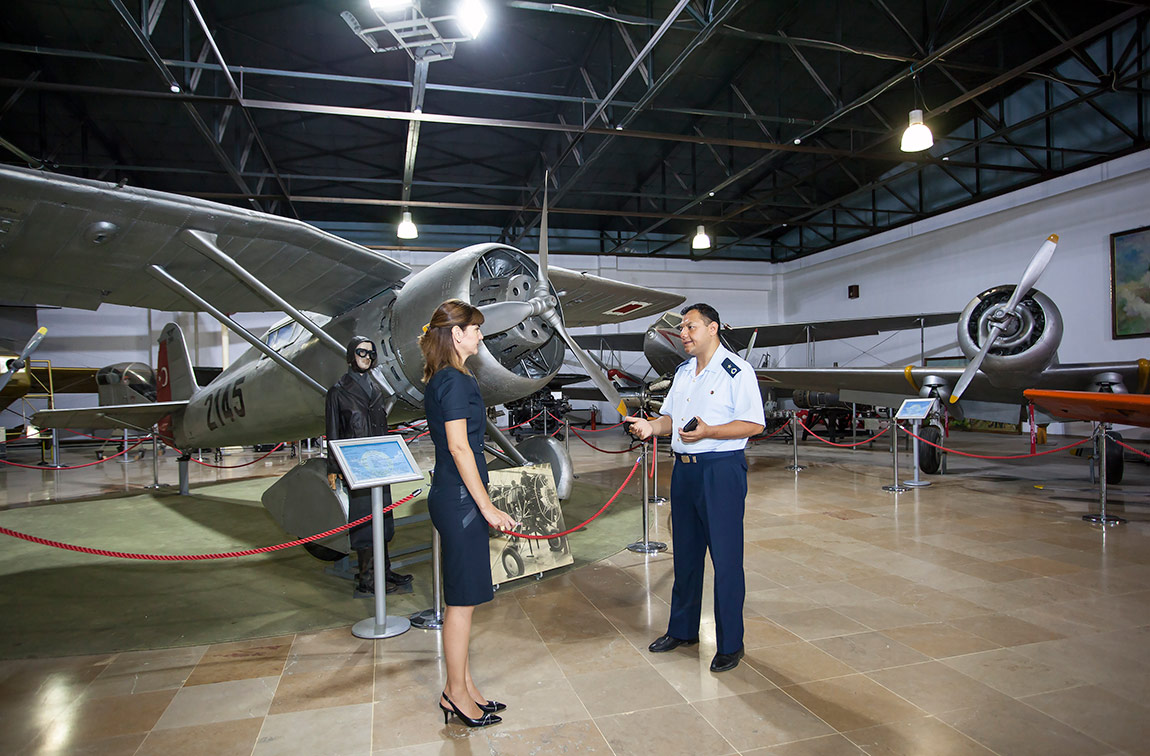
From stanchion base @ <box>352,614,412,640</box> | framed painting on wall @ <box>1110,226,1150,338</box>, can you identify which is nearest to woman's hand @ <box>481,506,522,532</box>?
stanchion base @ <box>352,614,412,640</box>

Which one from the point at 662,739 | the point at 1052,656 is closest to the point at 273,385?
the point at 662,739

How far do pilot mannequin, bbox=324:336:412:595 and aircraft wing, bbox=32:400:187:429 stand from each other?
480cm

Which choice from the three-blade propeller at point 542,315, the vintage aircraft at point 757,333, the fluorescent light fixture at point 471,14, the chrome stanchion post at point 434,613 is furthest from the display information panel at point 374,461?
the vintage aircraft at point 757,333

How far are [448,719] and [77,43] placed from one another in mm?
13068

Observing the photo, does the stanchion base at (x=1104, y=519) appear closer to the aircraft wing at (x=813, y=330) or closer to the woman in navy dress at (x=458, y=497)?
the woman in navy dress at (x=458, y=497)

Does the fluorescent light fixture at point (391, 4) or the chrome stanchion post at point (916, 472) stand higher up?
the fluorescent light fixture at point (391, 4)

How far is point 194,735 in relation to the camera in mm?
2576

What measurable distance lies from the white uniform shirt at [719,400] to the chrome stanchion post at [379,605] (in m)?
1.83

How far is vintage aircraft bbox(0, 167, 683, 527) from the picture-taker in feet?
14.4

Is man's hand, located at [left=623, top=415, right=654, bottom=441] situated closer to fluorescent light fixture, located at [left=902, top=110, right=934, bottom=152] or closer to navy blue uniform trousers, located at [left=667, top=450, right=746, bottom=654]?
navy blue uniform trousers, located at [left=667, top=450, right=746, bottom=654]

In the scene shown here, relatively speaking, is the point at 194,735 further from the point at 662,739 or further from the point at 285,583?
the point at 285,583

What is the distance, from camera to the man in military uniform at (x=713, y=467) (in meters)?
3.00

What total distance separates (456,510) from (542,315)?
2.40 m

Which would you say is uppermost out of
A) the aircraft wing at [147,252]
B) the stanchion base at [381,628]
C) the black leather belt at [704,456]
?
the aircraft wing at [147,252]
